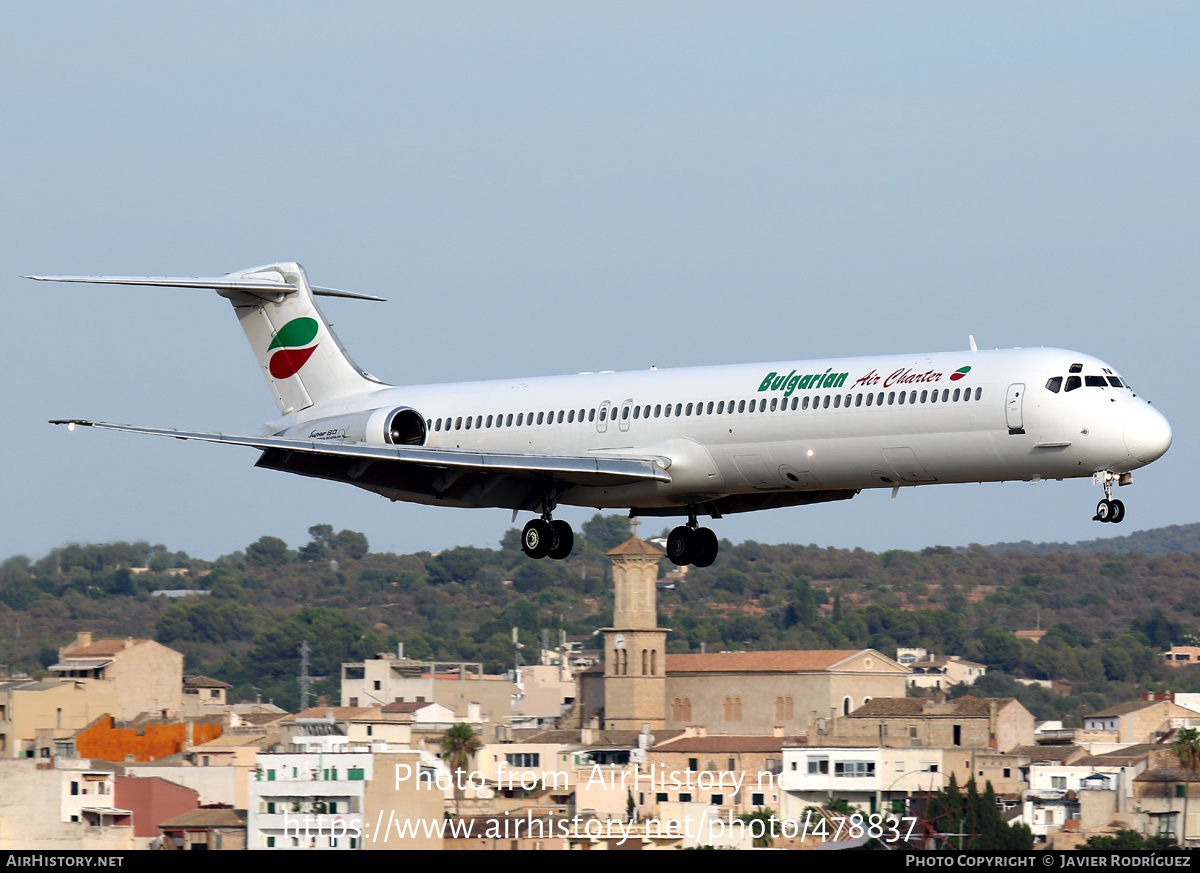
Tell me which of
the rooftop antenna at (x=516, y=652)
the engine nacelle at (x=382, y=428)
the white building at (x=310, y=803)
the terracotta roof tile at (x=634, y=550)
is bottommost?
the white building at (x=310, y=803)

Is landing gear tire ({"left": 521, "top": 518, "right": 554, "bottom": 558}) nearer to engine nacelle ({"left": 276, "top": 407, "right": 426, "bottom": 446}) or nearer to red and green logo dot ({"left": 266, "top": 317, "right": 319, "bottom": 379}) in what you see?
engine nacelle ({"left": 276, "top": 407, "right": 426, "bottom": 446})

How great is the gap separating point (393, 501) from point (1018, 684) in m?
140

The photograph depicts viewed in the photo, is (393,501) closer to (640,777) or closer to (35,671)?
(640,777)

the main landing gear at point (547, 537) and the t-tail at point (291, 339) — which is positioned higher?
the t-tail at point (291, 339)

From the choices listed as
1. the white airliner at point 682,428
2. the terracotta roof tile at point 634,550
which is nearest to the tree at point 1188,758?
the terracotta roof tile at point 634,550

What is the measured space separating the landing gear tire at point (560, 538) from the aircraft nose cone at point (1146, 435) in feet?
37.3

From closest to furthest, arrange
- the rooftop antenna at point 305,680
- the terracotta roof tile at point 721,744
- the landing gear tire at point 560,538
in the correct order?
the landing gear tire at point 560,538, the terracotta roof tile at point 721,744, the rooftop antenna at point 305,680

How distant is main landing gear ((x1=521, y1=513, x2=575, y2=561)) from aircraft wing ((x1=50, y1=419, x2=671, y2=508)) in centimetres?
60

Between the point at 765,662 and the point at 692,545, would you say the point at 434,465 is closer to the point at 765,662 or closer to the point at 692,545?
the point at 692,545


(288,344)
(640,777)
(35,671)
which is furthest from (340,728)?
(288,344)

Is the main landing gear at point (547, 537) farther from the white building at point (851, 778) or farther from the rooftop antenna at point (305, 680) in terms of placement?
the rooftop antenna at point (305, 680)

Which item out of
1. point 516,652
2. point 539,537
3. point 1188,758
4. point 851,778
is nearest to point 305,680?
point 516,652

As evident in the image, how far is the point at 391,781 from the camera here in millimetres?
69062

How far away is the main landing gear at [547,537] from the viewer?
125ft
